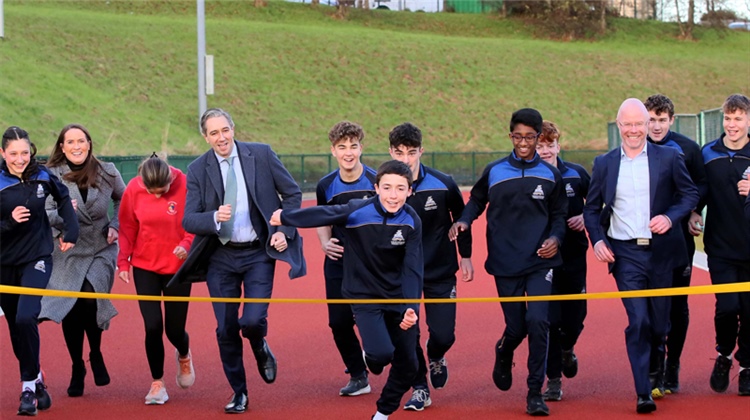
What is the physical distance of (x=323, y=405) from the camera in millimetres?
7281

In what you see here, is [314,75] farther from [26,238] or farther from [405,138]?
[405,138]

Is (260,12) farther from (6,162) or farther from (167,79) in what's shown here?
(6,162)

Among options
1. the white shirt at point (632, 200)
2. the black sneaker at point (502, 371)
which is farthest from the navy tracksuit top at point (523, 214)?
the black sneaker at point (502, 371)

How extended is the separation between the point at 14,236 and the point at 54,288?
52cm

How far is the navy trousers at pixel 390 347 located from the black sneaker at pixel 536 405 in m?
0.86

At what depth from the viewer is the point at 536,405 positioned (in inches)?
269

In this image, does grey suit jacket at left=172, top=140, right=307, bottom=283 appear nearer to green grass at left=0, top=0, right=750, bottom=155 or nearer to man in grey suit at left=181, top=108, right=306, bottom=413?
man in grey suit at left=181, top=108, right=306, bottom=413

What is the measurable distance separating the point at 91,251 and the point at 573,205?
3.63 metres

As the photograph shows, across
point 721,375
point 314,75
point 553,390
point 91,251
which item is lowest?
point 553,390

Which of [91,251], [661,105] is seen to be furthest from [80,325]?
[661,105]

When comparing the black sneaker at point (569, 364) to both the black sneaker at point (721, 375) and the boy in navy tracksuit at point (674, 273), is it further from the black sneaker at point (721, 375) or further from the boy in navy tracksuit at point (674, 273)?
the black sneaker at point (721, 375)

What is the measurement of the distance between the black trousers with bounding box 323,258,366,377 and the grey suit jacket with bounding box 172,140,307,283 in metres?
0.33

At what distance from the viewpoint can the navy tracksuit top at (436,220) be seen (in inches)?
290

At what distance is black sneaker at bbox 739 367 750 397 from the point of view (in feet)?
24.1
